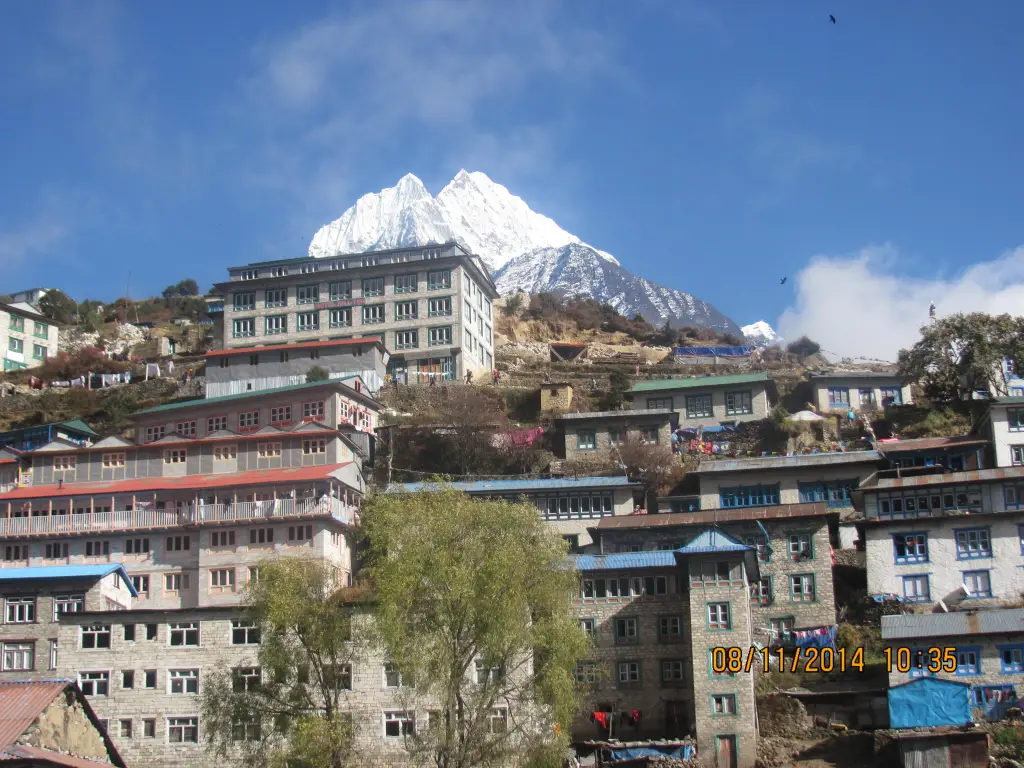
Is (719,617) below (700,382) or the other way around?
below

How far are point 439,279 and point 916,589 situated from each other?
48113mm

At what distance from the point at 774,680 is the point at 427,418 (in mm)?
31708

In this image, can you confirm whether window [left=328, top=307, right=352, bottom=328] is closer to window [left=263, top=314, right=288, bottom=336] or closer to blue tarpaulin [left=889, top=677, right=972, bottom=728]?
window [left=263, top=314, right=288, bottom=336]

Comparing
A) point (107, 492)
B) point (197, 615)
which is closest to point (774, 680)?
point (197, 615)

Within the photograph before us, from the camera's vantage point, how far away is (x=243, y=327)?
329 ft

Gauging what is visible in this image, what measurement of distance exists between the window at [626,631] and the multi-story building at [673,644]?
46 millimetres

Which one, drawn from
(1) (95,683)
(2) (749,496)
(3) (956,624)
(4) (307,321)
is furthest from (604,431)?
(1) (95,683)

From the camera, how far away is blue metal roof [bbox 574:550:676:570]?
59.3 metres

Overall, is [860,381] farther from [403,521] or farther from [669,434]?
[403,521]

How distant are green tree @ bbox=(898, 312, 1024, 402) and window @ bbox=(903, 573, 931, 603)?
22.0 meters

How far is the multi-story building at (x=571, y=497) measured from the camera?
6838cm

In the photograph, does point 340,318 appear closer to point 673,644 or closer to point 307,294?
point 307,294

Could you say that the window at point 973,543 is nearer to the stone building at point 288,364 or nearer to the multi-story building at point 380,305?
the stone building at point 288,364

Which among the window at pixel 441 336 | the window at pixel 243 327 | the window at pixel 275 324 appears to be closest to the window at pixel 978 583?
the window at pixel 441 336
